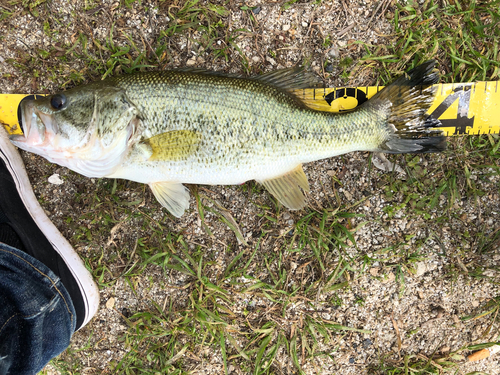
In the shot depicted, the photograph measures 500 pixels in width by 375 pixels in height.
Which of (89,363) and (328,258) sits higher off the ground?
(328,258)

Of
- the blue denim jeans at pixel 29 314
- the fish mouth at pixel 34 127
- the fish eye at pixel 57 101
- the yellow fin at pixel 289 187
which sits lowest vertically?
the blue denim jeans at pixel 29 314

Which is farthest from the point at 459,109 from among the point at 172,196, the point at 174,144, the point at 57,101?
the point at 57,101

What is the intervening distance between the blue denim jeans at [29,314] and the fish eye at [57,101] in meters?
1.19

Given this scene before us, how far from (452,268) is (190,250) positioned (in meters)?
2.41

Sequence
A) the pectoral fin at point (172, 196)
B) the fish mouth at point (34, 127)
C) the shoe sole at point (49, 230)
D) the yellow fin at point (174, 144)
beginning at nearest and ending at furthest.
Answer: the fish mouth at point (34, 127) → the yellow fin at point (174, 144) → the pectoral fin at point (172, 196) → the shoe sole at point (49, 230)

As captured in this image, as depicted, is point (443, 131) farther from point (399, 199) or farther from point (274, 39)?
point (274, 39)

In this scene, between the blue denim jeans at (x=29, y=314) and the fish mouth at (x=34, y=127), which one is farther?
the blue denim jeans at (x=29, y=314)

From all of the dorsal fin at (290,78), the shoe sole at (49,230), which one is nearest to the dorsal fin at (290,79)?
the dorsal fin at (290,78)

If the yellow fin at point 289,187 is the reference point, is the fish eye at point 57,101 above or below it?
above

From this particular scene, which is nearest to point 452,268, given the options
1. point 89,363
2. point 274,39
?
point 274,39

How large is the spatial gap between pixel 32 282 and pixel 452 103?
3.82 meters

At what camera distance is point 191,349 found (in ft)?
9.44

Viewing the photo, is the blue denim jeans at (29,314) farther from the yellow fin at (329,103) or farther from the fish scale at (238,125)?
the yellow fin at (329,103)

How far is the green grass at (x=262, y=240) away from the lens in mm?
2793
